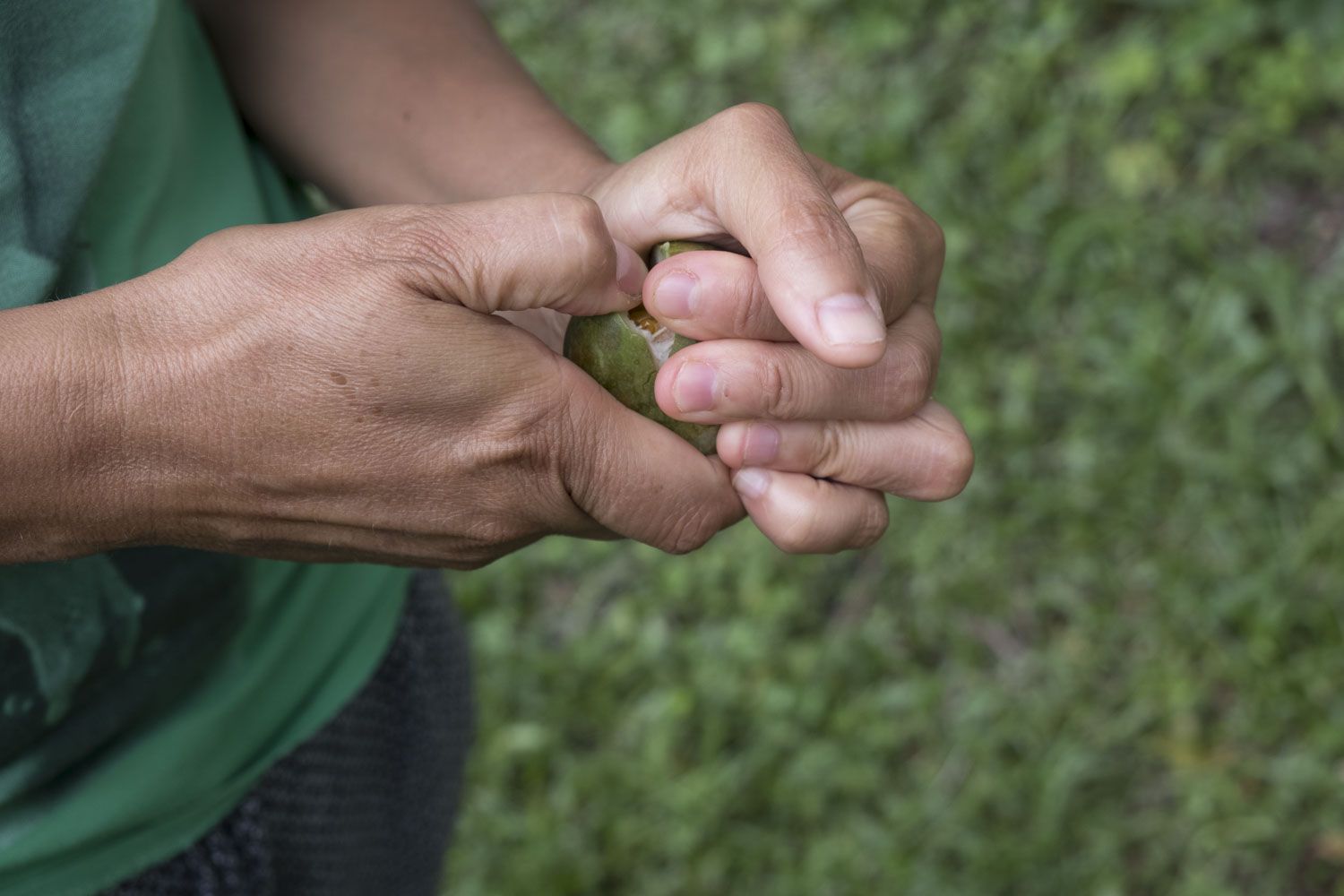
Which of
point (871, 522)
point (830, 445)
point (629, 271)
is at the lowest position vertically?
point (871, 522)

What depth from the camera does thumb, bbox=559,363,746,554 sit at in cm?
145

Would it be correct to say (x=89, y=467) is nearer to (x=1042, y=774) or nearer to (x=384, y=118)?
(x=384, y=118)

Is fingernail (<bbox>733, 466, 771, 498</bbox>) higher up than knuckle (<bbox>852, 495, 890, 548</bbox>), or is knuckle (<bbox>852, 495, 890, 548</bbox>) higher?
fingernail (<bbox>733, 466, 771, 498</bbox>)

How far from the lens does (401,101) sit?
1.72 m

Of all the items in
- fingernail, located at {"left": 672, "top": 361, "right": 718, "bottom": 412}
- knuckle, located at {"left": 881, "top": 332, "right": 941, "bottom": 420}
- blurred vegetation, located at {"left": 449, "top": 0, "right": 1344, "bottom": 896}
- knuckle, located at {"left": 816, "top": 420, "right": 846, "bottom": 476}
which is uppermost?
fingernail, located at {"left": 672, "top": 361, "right": 718, "bottom": 412}

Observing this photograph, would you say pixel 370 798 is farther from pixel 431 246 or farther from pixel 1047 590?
pixel 1047 590

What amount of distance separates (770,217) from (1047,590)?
87.7 inches

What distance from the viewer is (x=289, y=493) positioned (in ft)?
4.43

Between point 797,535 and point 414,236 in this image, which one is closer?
point 414,236

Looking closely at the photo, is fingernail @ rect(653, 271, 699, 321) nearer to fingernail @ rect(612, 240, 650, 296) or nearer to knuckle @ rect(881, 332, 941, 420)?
fingernail @ rect(612, 240, 650, 296)

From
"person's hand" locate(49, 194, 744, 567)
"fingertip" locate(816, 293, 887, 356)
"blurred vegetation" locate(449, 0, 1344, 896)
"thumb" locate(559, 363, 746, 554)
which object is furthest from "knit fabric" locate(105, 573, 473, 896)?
"blurred vegetation" locate(449, 0, 1344, 896)

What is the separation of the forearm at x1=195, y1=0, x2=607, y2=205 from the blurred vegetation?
2.04m

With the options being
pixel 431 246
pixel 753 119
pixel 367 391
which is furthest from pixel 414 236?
pixel 753 119

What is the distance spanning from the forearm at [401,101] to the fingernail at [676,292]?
0.85ft
